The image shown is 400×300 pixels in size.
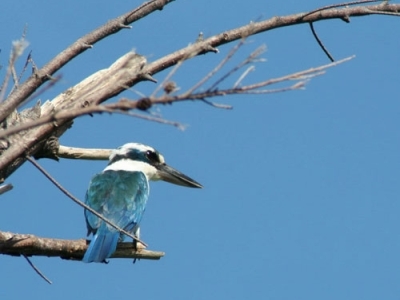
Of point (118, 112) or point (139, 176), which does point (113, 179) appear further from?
point (118, 112)

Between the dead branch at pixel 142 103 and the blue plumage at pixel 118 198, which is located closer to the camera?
the dead branch at pixel 142 103

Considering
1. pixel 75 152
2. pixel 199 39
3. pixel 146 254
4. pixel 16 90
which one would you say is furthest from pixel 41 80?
pixel 75 152

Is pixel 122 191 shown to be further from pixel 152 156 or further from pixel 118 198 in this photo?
pixel 152 156

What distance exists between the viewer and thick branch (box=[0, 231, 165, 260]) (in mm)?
4582

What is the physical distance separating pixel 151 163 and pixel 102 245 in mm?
1951

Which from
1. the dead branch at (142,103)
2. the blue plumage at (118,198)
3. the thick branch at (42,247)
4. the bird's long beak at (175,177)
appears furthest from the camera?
the bird's long beak at (175,177)

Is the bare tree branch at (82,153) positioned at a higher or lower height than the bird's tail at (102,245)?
higher

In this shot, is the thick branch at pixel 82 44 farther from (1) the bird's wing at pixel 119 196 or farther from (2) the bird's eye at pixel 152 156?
(2) the bird's eye at pixel 152 156

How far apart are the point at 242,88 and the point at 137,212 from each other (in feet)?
14.8

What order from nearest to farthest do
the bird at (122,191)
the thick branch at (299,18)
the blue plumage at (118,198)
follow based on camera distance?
the thick branch at (299,18)
the bird at (122,191)
the blue plumage at (118,198)

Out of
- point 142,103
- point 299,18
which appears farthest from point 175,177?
point 142,103

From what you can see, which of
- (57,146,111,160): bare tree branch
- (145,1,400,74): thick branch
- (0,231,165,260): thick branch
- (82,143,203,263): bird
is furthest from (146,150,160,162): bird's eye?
(145,1,400,74): thick branch

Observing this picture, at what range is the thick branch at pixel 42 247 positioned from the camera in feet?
15.0

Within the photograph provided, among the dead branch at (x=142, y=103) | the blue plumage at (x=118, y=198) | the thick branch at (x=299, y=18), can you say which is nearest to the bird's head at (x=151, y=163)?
the blue plumage at (x=118, y=198)
